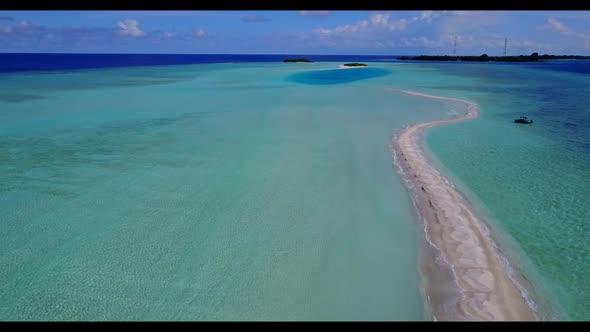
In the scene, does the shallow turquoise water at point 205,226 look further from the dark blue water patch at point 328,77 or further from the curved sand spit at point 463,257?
the dark blue water patch at point 328,77

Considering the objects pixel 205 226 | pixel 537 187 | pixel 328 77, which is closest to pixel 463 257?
pixel 537 187

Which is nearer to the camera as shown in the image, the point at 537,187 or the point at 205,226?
the point at 205,226

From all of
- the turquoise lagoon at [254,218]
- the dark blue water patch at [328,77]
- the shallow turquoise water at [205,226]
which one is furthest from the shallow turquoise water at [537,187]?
the dark blue water patch at [328,77]

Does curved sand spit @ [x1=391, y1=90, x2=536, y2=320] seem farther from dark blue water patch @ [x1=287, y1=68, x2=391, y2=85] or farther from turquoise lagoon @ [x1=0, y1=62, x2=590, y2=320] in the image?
dark blue water patch @ [x1=287, y1=68, x2=391, y2=85]

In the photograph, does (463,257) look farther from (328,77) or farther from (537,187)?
(328,77)

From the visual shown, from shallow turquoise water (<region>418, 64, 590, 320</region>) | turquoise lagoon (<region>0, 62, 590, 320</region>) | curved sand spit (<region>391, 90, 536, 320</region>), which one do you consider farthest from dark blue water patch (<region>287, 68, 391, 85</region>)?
curved sand spit (<region>391, 90, 536, 320</region>)

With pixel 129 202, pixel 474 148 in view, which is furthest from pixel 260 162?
pixel 474 148
